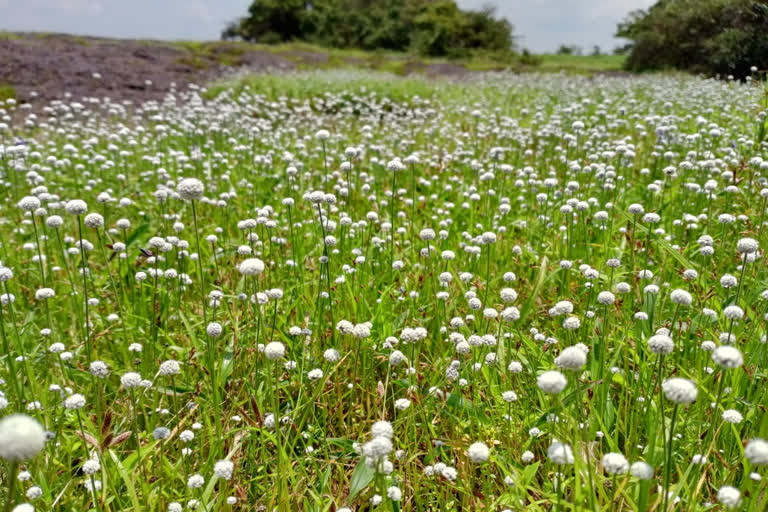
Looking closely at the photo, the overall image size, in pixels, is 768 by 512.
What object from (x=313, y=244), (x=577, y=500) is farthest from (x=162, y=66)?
(x=577, y=500)

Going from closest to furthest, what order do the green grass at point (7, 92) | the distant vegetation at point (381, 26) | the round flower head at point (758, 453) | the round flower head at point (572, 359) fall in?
the round flower head at point (758, 453), the round flower head at point (572, 359), the green grass at point (7, 92), the distant vegetation at point (381, 26)

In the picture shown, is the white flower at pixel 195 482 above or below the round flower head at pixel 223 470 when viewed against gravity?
below

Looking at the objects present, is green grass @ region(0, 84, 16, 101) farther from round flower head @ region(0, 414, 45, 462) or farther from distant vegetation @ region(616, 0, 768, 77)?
distant vegetation @ region(616, 0, 768, 77)

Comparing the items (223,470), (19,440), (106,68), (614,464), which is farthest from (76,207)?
(106,68)

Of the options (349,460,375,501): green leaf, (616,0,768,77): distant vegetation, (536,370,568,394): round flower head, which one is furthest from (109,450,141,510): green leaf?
(616,0,768,77): distant vegetation

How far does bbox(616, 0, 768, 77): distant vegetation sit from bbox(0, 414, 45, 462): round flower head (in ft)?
45.0

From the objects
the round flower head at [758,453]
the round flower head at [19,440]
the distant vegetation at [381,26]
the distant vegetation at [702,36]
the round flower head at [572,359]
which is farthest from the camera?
the distant vegetation at [381,26]

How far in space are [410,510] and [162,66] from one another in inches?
770

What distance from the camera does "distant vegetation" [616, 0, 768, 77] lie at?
12.7 meters

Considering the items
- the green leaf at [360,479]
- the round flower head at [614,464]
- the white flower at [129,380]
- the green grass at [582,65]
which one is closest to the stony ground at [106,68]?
the white flower at [129,380]

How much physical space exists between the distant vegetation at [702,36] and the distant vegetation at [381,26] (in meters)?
12.3

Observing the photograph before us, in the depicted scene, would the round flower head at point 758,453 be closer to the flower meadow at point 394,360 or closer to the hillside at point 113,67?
the flower meadow at point 394,360

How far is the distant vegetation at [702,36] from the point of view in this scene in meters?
12.7

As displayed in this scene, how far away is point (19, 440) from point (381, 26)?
49545 millimetres
